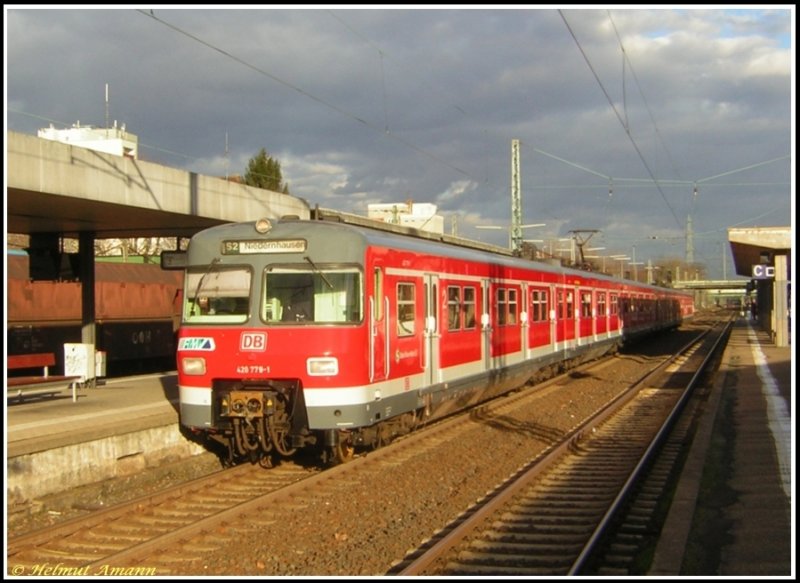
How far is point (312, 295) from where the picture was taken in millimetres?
10508

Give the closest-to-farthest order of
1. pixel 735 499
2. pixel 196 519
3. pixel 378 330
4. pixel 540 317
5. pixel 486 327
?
pixel 196 519 → pixel 735 499 → pixel 378 330 → pixel 486 327 → pixel 540 317

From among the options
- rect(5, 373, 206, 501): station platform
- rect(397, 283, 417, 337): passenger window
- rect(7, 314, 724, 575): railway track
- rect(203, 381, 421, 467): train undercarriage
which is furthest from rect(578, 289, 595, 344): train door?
rect(203, 381, 421, 467): train undercarriage

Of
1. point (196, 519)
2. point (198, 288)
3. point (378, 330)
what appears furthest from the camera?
point (198, 288)

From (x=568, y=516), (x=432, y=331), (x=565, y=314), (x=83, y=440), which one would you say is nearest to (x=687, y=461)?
(x=568, y=516)

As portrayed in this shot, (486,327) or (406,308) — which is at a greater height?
(406,308)

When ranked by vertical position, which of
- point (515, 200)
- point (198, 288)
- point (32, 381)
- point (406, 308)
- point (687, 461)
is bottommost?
point (687, 461)

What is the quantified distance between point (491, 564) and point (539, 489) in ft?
9.40

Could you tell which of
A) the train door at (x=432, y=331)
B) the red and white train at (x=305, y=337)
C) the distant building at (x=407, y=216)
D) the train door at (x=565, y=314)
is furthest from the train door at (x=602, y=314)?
the distant building at (x=407, y=216)

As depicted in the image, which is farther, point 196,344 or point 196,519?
point 196,344

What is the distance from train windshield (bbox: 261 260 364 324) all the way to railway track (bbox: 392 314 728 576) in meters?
2.78

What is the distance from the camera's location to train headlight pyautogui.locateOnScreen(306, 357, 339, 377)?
33.5ft

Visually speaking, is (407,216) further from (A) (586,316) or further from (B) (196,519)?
(B) (196,519)

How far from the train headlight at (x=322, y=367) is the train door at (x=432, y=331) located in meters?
2.55

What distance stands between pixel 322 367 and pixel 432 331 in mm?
2875
